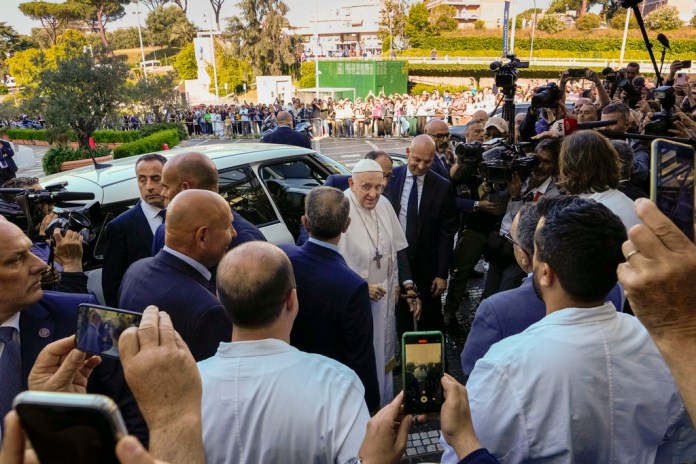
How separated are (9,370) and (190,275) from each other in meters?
0.81

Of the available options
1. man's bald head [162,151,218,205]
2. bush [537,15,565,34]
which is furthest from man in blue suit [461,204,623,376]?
bush [537,15,565,34]

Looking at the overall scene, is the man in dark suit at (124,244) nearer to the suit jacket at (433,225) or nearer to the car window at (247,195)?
the car window at (247,195)

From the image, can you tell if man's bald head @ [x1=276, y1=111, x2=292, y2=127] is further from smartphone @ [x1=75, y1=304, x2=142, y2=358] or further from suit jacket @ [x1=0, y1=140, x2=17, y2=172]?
smartphone @ [x1=75, y1=304, x2=142, y2=358]

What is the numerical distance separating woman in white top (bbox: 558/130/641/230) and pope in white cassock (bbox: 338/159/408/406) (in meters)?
1.31

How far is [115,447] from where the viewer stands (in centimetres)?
76

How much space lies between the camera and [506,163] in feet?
12.1

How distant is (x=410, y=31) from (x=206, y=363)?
5557cm

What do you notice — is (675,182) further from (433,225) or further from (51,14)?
(51,14)

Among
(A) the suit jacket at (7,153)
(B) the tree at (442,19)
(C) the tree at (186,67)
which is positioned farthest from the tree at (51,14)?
(A) the suit jacket at (7,153)

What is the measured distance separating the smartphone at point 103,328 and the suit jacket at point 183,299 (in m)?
0.94

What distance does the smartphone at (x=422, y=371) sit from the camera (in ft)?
4.60

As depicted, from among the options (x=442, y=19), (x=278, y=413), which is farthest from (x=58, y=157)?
(x=442, y=19)

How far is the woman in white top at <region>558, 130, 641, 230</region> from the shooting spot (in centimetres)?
310

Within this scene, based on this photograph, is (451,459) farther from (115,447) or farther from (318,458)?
(115,447)
